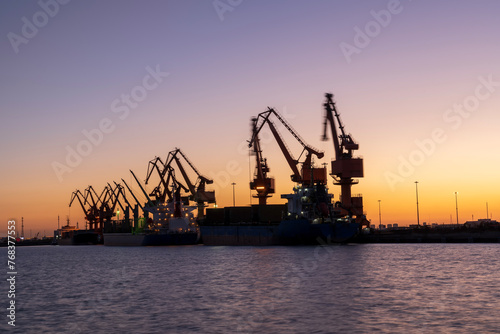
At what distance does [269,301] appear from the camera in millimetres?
37094

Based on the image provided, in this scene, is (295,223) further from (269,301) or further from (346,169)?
(269,301)

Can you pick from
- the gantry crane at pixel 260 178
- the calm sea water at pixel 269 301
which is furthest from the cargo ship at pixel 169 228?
the calm sea water at pixel 269 301

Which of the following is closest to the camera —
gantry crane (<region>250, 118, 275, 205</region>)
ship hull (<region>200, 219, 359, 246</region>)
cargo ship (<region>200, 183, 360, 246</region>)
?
ship hull (<region>200, 219, 359, 246</region>)

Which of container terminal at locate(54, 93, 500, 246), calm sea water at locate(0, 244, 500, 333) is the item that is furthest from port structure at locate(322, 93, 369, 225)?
calm sea water at locate(0, 244, 500, 333)

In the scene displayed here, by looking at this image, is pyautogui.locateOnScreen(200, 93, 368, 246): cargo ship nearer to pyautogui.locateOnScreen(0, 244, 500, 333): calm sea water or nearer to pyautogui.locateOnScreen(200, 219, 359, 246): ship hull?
pyautogui.locateOnScreen(200, 219, 359, 246): ship hull

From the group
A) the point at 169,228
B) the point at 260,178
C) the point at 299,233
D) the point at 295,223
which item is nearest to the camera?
the point at 299,233

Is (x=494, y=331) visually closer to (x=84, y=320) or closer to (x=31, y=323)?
(x=84, y=320)

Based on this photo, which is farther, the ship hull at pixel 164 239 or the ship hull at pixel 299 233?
the ship hull at pixel 164 239

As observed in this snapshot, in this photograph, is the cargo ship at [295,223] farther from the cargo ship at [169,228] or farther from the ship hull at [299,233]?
the cargo ship at [169,228]

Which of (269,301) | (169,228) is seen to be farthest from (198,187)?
(269,301)

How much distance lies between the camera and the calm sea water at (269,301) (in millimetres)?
28641

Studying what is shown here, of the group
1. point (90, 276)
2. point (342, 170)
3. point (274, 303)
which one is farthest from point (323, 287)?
point (342, 170)

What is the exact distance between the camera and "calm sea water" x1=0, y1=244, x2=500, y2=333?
94.0 feet

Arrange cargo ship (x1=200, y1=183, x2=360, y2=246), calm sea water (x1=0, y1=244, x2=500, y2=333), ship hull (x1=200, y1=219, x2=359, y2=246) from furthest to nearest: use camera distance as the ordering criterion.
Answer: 1. cargo ship (x1=200, y1=183, x2=360, y2=246)
2. ship hull (x1=200, y1=219, x2=359, y2=246)
3. calm sea water (x1=0, y1=244, x2=500, y2=333)
